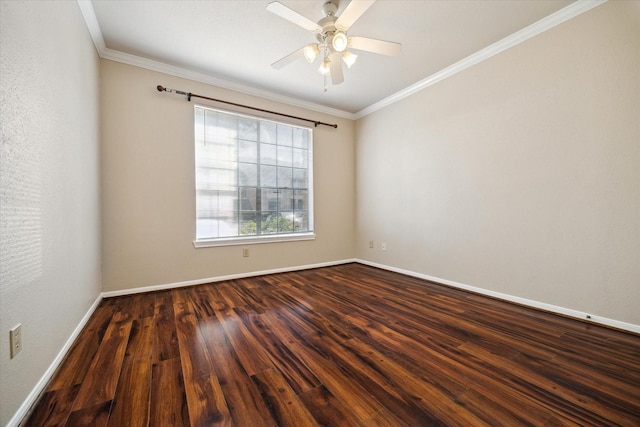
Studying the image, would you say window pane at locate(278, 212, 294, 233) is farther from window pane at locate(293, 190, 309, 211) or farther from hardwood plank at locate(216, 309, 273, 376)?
hardwood plank at locate(216, 309, 273, 376)

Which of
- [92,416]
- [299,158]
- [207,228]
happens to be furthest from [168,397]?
[299,158]

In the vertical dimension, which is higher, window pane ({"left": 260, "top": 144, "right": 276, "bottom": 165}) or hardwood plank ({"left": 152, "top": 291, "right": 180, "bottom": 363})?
window pane ({"left": 260, "top": 144, "right": 276, "bottom": 165})

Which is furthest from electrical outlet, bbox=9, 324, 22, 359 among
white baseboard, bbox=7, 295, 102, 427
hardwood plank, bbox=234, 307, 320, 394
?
hardwood plank, bbox=234, 307, 320, 394

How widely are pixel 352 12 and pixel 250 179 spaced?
7.79 ft

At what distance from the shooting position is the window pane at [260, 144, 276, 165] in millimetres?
3703

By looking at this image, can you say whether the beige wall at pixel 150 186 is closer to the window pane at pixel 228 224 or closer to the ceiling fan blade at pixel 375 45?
the window pane at pixel 228 224

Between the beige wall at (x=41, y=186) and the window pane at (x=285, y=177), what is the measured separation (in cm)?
220

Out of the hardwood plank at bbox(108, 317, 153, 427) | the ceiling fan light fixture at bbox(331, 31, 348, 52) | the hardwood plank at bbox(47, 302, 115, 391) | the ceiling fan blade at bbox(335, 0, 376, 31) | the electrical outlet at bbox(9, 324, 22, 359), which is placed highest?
the ceiling fan blade at bbox(335, 0, 376, 31)

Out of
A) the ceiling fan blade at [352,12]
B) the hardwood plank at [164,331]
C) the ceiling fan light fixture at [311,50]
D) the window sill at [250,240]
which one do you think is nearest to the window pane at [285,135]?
the window sill at [250,240]

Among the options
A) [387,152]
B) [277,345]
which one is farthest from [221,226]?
[387,152]

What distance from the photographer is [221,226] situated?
11.1 ft

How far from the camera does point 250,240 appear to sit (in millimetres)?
3520

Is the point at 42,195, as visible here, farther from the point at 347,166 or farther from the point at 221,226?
the point at 347,166

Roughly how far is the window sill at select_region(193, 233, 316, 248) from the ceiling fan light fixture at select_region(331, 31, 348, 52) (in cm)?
250
